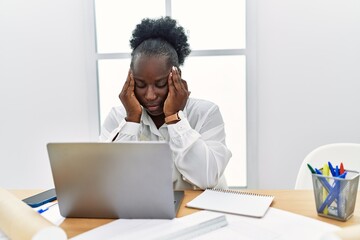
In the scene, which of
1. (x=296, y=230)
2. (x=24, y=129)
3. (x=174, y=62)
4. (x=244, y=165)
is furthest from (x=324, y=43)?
(x=24, y=129)

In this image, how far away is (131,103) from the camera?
1.29 meters

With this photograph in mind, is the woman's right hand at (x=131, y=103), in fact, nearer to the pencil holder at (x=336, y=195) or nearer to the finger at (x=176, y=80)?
the finger at (x=176, y=80)

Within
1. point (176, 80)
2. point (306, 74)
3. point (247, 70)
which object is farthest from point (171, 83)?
point (306, 74)

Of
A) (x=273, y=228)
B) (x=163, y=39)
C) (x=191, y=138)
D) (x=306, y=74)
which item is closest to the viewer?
(x=273, y=228)

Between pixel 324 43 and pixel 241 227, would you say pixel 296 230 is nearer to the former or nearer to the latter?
pixel 241 227

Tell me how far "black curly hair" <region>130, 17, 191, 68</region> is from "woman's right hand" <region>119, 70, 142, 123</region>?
102 millimetres

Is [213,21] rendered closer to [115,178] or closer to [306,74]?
[306,74]

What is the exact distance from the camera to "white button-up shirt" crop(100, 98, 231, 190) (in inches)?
46.8

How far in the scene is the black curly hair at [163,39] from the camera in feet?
4.33

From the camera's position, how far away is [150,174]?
77 cm

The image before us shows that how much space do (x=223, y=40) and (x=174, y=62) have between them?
958 mm

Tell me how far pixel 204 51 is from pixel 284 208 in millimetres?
1447

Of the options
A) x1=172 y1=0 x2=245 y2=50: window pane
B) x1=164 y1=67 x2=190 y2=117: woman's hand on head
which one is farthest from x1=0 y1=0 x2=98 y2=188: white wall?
x1=164 y1=67 x2=190 y2=117: woman's hand on head

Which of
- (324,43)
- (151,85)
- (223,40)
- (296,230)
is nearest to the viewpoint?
(296,230)
